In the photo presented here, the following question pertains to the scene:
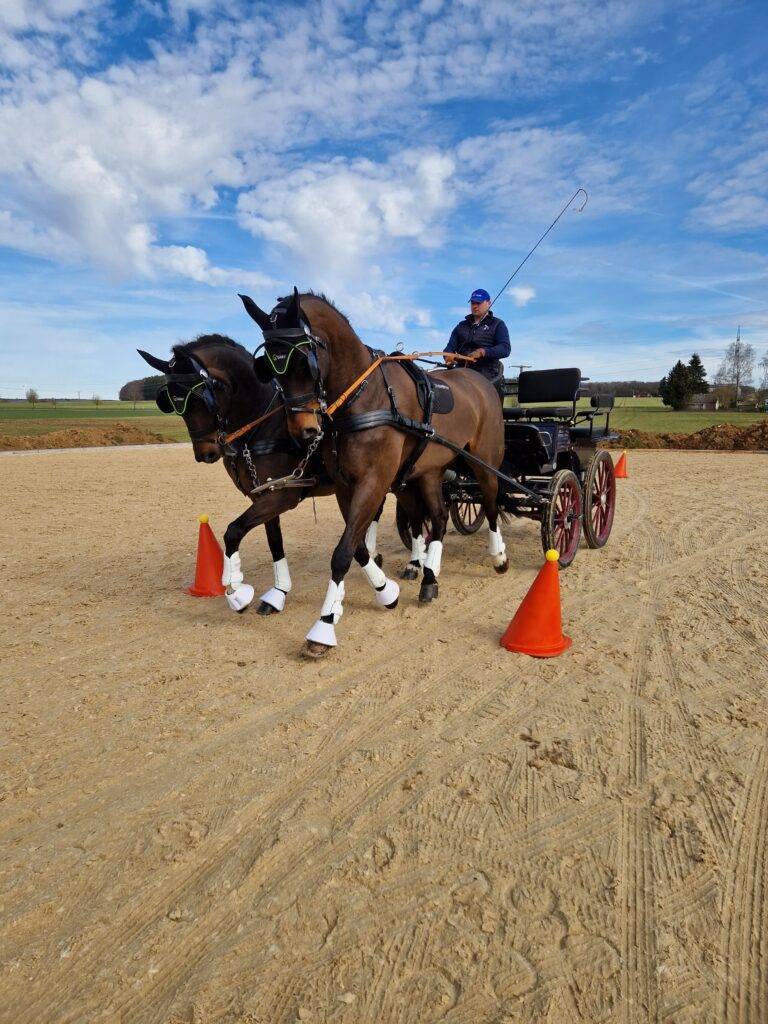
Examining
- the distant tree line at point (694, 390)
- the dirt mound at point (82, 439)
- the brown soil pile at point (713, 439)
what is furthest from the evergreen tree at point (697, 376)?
the dirt mound at point (82, 439)

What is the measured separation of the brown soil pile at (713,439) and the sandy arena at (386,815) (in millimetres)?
18720

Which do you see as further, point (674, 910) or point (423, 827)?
point (423, 827)

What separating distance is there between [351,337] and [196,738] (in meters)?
2.78

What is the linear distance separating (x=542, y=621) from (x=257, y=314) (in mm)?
2850

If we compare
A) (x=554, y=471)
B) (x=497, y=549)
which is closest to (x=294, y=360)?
(x=497, y=549)

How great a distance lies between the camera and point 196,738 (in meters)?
3.13

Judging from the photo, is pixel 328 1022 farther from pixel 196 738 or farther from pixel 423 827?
pixel 196 738

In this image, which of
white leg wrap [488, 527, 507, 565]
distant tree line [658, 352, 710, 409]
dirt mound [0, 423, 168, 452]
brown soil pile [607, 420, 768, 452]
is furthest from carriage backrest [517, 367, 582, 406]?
distant tree line [658, 352, 710, 409]

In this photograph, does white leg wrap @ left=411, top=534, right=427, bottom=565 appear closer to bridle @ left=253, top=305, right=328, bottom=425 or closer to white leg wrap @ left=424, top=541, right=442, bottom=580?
white leg wrap @ left=424, top=541, right=442, bottom=580

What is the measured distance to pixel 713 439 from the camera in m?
21.9

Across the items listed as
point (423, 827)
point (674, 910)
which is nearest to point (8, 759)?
point (423, 827)

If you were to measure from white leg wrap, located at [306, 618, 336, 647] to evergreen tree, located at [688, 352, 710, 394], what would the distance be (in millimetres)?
55715

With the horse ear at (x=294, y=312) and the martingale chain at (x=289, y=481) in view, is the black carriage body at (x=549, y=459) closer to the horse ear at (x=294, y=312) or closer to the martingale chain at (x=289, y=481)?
the martingale chain at (x=289, y=481)

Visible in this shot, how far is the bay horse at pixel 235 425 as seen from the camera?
432 centimetres
